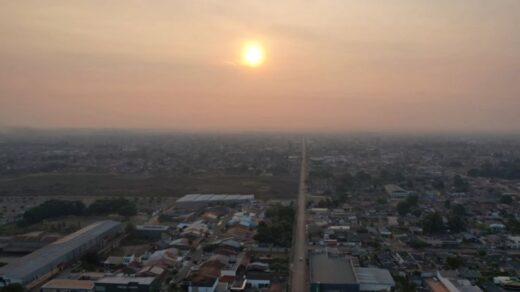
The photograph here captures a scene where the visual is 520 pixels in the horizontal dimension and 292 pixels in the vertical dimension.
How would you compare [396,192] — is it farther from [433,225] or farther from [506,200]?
[433,225]

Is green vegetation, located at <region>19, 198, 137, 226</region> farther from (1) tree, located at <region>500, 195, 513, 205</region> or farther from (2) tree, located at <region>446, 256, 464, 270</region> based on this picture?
(1) tree, located at <region>500, 195, 513, 205</region>

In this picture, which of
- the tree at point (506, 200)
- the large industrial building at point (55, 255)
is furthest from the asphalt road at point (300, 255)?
the tree at point (506, 200)

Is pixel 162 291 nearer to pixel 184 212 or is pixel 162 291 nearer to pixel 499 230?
pixel 184 212

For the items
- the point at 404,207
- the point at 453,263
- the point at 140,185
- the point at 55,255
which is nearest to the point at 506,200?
the point at 404,207

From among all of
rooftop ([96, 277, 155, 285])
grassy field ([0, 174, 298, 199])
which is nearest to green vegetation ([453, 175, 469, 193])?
grassy field ([0, 174, 298, 199])

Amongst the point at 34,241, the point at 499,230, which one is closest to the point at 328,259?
the point at 499,230

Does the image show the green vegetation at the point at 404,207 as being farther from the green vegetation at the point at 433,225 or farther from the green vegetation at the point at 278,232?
the green vegetation at the point at 278,232
